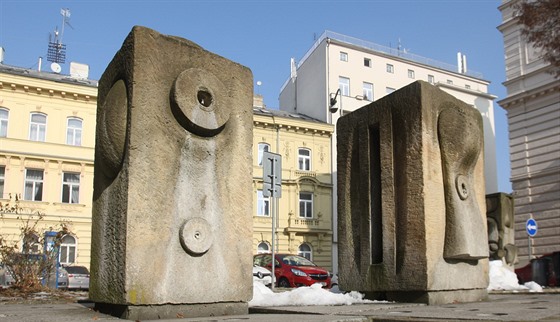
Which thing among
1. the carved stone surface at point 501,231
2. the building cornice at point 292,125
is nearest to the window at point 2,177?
the building cornice at point 292,125

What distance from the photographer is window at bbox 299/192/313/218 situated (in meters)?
35.2

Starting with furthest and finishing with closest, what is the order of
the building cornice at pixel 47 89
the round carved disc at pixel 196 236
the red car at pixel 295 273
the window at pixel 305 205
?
the window at pixel 305 205 < the building cornice at pixel 47 89 < the red car at pixel 295 273 < the round carved disc at pixel 196 236

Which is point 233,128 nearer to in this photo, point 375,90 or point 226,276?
point 226,276

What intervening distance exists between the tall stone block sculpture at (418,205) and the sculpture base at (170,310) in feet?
8.87

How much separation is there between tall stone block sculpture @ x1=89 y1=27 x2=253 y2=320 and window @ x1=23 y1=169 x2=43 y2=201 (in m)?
24.8

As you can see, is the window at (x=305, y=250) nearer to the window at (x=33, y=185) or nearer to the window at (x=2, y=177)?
the window at (x=33, y=185)

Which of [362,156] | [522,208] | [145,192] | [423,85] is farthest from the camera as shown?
[522,208]

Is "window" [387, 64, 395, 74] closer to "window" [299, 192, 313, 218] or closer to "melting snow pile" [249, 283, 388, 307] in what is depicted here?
"window" [299, 192, 313, 218]

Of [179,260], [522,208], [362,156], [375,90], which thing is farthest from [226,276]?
[375,90]

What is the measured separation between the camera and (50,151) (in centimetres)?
2880

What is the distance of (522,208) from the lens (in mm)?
30359

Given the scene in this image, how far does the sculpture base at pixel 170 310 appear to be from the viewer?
15.1 feet

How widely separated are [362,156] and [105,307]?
442 centimetres

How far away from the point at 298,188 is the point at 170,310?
3031cm
